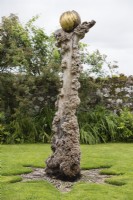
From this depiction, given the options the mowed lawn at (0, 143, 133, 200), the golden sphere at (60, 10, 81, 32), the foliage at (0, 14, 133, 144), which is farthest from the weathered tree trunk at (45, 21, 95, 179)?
the foliage at (0, 14, 133, 144)

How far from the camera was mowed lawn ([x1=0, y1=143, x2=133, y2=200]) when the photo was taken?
18.8ft

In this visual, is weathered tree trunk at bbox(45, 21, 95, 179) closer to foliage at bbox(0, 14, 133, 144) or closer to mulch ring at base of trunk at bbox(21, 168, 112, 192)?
mulch ring at base of trunk at bbox(21, 168, 112, 192)

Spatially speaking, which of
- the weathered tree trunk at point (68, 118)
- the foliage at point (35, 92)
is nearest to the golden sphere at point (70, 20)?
the weathered tree trunk at point (68, 118)

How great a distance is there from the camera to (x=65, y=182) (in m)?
6.62

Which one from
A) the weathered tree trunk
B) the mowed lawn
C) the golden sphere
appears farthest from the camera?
the golden sphere

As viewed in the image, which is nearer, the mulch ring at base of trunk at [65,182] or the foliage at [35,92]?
the mulch ring at base of trunk at [65,182]

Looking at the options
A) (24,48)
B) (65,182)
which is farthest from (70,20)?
(24,48)

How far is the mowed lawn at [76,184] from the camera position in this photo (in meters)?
5.74

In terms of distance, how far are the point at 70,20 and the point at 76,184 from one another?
2.85m

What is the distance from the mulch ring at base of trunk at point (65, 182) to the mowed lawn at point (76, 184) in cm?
13

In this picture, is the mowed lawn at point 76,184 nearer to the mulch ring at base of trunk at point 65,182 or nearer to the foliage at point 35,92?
the mulch ring at base of trunk at point 65,182

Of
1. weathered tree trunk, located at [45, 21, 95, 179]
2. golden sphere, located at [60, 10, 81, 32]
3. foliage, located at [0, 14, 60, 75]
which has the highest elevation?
foliage, located at [0, 14, 60, 75]

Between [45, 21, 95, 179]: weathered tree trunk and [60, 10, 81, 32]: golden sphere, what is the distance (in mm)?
89

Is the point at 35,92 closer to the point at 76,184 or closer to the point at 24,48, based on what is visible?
the point at 24,48
